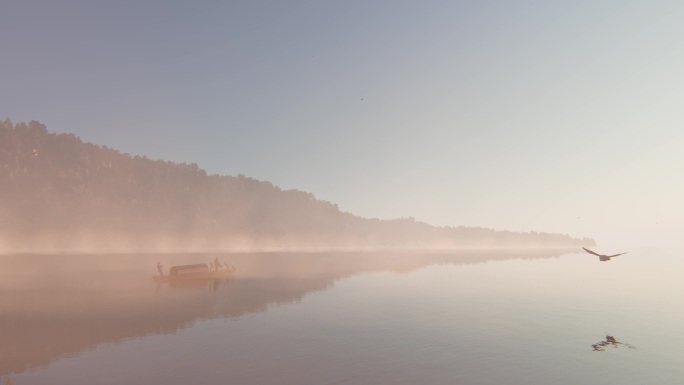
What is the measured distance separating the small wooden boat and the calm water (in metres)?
3.78

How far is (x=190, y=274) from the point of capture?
264 ft

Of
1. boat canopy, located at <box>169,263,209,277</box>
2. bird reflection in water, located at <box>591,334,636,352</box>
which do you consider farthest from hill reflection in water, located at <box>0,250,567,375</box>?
bird reflection in water, located at <box>591,334,636,352</box>

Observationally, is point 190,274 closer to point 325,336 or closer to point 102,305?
point 102,305

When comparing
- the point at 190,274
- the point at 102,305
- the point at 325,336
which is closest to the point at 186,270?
the point at 190,274

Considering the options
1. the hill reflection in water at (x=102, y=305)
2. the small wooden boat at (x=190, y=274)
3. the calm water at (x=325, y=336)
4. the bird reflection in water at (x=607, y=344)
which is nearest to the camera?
the calm water at (x=325, y=336)

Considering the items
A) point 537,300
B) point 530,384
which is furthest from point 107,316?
point 537,300

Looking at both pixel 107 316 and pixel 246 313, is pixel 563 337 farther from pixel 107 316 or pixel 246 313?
pixel 107 316

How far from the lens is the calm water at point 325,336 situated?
28.2 meters

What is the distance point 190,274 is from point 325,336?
51949 mm

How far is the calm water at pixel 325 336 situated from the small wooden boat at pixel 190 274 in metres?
3.78

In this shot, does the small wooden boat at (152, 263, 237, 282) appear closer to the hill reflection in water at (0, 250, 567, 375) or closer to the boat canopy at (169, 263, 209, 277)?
the boat canopy at (169, 263, 209, 277)

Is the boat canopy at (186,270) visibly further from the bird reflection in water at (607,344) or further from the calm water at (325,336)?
the bird reflection in water at (607,344)

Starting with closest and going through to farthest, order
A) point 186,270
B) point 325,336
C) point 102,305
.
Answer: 1. point 325,336
2. point 102,305
3. point 186,270

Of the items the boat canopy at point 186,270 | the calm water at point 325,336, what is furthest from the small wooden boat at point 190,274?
the calm water at point 325,336
